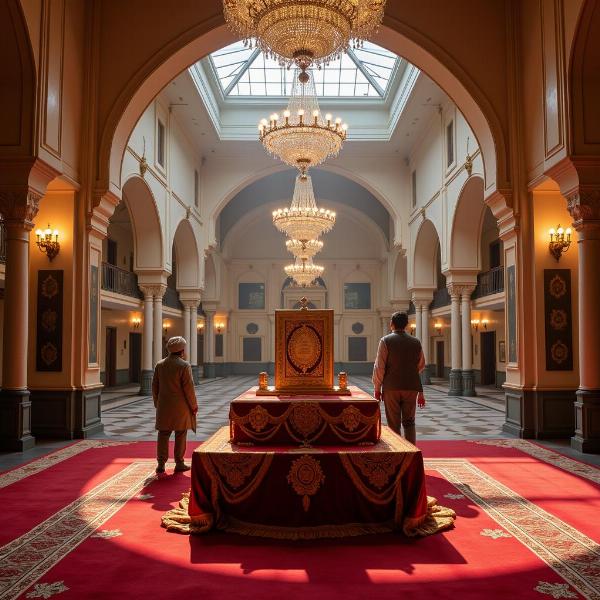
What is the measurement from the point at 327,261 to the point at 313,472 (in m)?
27.7

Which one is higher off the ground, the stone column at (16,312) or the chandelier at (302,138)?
the chandelier at (302,138)

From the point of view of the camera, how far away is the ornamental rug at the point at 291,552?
3.41 metres

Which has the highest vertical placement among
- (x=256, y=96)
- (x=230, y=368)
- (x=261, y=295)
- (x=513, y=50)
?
(x=256, y=96)

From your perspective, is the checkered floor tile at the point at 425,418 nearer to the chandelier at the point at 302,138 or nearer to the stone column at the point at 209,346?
the chandelier at the point at 302,138

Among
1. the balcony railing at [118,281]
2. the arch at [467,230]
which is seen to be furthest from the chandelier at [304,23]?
the balcony railing at [118,281]

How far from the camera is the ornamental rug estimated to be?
11.2 ft

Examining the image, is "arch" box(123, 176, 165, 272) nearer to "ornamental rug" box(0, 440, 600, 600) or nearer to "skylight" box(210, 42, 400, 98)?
"skylight" box(210, 42, 400, 98)

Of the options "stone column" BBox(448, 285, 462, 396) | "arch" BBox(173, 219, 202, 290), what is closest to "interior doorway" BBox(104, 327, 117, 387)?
"arch" BBox(173, 219, 202, 290)

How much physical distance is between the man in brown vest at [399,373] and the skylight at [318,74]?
1297cm

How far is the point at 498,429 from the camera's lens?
10.4 metres

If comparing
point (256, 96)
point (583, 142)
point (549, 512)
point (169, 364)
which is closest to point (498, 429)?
point (583, 142)

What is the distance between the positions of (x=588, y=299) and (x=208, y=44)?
267 inches

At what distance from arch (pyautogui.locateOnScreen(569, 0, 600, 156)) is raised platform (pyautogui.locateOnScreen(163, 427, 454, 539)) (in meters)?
5.35

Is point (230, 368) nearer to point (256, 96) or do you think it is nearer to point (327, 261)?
point (327, 261)
